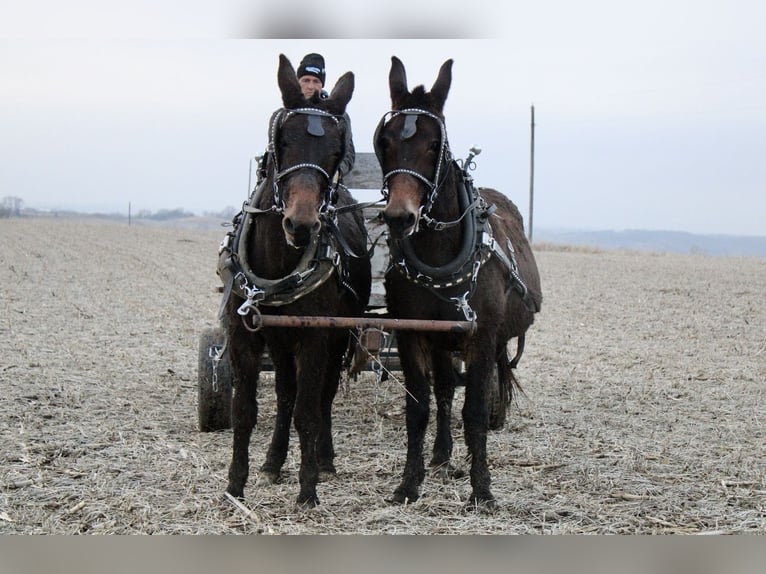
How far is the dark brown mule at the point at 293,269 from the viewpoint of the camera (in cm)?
511

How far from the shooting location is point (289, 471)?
6301mm

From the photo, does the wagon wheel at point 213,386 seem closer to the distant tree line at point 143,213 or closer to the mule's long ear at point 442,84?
the mule's long ear at point 442,84

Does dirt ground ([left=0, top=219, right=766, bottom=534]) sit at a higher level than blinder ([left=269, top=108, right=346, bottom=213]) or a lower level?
lower

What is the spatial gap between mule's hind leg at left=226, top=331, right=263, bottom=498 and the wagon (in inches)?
9.1

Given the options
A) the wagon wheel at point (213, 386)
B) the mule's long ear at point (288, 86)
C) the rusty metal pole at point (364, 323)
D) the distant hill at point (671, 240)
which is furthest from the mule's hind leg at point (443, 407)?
the distant hill at point (671, 240)

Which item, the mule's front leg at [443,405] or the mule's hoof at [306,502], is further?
the mule's front leg at [443,405]

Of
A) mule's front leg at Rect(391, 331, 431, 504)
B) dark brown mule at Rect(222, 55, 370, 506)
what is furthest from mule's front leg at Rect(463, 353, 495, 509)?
dark brown mule at Rect(222, 55, 370, 506)

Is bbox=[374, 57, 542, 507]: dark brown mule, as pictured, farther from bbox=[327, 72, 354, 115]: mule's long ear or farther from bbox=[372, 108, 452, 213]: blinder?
bbox=[327, 72, 354, 115]: mule's long ear

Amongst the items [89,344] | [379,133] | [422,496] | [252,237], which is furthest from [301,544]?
[89,344]

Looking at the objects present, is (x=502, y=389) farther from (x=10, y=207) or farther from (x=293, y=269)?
(x=10, y=207)

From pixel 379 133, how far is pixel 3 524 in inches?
121

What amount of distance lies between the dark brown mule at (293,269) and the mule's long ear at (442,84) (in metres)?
0.53

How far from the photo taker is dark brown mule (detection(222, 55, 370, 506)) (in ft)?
16.8

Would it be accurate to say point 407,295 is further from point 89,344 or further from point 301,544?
point 89,344
